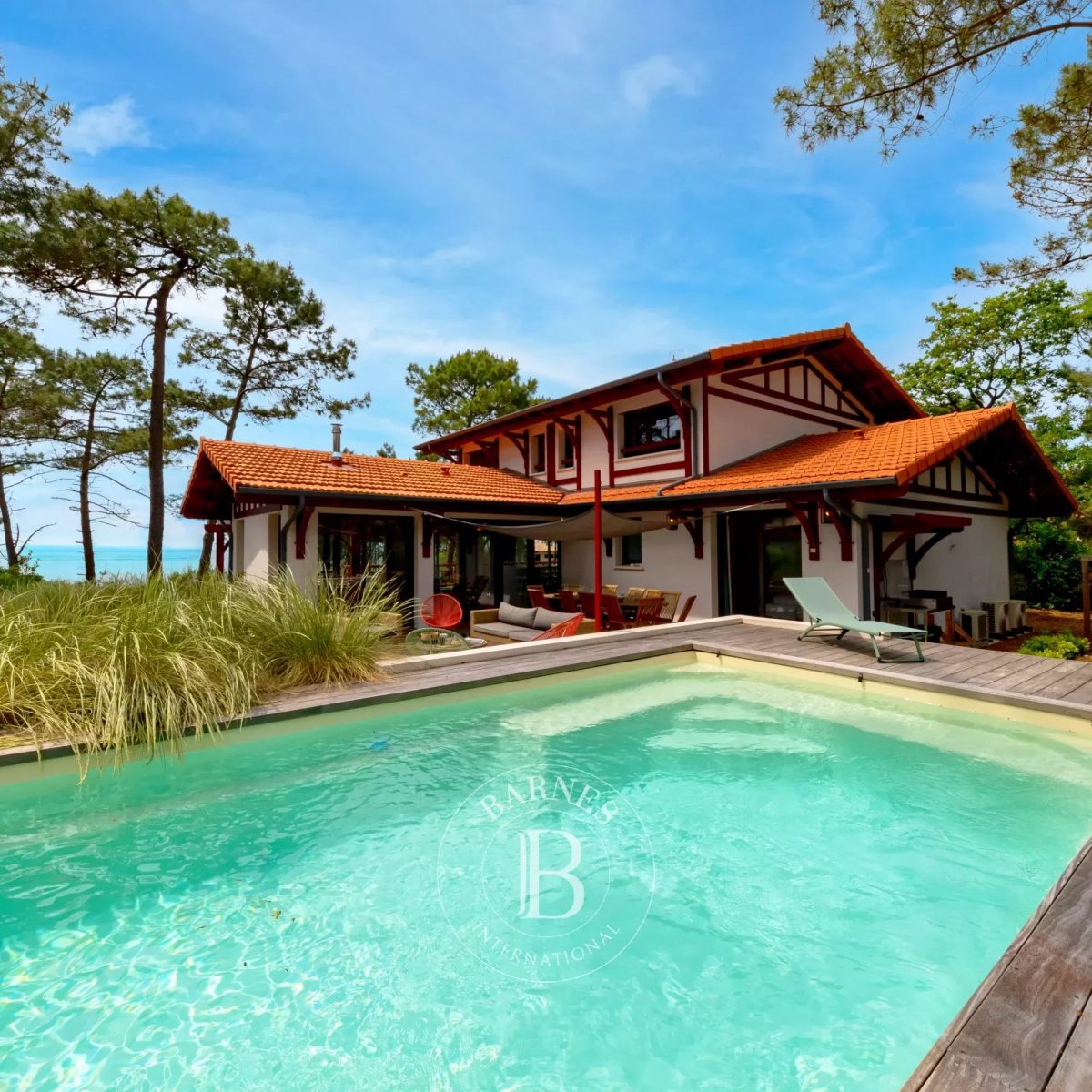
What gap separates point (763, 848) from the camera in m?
3.67

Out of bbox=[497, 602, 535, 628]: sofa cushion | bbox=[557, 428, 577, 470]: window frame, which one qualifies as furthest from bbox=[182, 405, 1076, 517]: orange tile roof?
bbox=[497, 602, 535, 628]: sofa cushion

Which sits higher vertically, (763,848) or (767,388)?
(767,388)

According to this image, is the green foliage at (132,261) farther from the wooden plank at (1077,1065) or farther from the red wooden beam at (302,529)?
the wooden plank at (1077,1065)

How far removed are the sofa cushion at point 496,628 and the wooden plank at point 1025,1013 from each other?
766 cm

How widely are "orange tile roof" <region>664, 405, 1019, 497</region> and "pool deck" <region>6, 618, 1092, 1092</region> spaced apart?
2.56m

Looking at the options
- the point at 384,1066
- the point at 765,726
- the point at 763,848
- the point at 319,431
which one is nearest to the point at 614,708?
the point at 765,726

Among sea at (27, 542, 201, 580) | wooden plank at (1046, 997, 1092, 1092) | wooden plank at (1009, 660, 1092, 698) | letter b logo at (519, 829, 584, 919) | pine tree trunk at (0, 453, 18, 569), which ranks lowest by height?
letter b logo at (519, 829, 584, 919)

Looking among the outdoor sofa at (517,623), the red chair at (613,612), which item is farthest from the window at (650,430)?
the outdoor sofa at (517,623)

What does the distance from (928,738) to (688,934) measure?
3.60 meters

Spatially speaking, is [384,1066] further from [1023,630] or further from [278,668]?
[1023,630]

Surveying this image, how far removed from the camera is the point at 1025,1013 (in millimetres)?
1790

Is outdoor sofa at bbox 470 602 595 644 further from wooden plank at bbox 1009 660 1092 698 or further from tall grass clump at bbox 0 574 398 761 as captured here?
wooden plank at bbox 1009 660 1092 698

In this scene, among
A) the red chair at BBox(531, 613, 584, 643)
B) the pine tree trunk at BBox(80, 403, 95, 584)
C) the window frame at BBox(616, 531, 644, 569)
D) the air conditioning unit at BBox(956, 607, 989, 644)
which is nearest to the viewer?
the red chair at BBox(531, 613, 584, 643)

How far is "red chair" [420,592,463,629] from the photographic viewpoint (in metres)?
9.95
